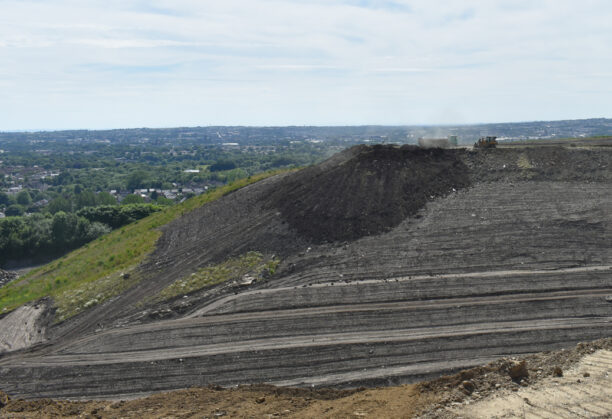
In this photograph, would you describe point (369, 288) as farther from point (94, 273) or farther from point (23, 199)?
point (23, 199)

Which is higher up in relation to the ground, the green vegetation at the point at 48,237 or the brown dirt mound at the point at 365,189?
the brown dirt mound at the point at 365,189

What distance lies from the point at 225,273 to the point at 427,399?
42.6ft

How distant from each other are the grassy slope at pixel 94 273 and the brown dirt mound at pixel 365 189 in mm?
8517

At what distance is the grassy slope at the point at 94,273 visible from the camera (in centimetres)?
2278

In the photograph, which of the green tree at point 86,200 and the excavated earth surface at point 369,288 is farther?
the green tree at point 86,200

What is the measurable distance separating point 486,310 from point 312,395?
26.0ft

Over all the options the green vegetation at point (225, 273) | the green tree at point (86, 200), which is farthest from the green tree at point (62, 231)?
the green tree at point (86, 200)

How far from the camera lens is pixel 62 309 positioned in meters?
21.9

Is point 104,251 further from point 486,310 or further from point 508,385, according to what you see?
point 508,385

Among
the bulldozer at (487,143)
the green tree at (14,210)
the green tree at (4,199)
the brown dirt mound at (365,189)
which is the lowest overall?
the green tree at (14,210)

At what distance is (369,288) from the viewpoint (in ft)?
64.5

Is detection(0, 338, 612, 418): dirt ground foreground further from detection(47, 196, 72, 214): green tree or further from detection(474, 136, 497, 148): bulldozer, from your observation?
detection(47, 196, 72, 214): green tree

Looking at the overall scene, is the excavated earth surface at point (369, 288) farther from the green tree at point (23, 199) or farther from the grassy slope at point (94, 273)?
the green tree at point (23, 199)

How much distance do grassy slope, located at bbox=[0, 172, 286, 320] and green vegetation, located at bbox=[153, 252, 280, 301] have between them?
3018 mm
